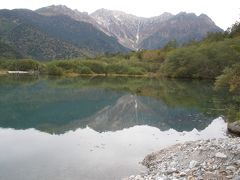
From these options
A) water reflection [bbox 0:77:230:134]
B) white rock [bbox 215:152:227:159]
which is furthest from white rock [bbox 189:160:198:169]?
water reflection [bbox 0:77:230:134]

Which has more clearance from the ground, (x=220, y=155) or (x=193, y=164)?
(x=220, y=155)

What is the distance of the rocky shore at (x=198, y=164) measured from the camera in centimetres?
1681

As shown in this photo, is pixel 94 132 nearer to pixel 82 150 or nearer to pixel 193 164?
pixel 82 150

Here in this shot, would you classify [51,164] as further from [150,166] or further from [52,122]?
[52,122]

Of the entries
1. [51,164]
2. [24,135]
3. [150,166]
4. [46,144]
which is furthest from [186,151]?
[24,135]

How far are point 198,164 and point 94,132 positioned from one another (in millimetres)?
20007

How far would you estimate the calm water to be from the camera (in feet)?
77.4

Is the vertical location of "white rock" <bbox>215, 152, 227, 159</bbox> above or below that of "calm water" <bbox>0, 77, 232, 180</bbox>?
above

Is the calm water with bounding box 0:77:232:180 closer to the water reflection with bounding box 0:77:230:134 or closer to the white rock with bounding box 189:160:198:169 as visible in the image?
the water reflection with bounding box 0:77:230:134

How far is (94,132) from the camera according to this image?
125 ft

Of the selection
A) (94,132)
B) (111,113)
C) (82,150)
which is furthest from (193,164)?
(111,113)

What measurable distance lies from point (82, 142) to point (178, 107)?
29.5 meters

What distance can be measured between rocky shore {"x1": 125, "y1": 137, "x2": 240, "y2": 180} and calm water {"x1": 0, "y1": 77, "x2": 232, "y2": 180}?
6.45 feet

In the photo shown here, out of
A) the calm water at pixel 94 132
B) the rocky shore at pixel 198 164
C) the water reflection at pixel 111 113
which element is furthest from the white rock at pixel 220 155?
the water reflection at pixel 111 113
